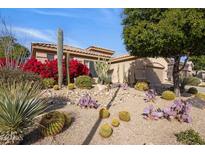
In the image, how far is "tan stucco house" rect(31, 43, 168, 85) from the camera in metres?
18.9

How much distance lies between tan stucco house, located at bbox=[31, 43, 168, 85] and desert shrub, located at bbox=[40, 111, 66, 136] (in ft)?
39.6

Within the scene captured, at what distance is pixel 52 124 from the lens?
6.74 metres

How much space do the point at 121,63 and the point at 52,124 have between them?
17153 millimetres

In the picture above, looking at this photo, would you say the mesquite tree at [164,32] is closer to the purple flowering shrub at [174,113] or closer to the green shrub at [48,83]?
the purple flowering shrub at [174,113]

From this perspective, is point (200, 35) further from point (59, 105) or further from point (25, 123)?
point (25, 123)

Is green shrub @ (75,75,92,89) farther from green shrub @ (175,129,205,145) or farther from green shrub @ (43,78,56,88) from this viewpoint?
green shrub @ (175,129,205,145)

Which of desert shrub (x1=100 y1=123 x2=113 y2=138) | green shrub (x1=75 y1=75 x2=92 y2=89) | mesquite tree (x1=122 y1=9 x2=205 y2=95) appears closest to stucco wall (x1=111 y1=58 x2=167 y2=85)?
green shrub (x1=75 y1=75 x2=92 y2=89)

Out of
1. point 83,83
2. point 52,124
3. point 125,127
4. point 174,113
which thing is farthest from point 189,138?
point 83,83

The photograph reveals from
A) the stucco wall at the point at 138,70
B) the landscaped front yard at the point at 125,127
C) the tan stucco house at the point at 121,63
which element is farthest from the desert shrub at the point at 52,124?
the stucco wall at the point at 138,70

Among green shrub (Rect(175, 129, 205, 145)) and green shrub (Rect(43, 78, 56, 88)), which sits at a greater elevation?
green shrub (Rect(43, 78, 56, 88))

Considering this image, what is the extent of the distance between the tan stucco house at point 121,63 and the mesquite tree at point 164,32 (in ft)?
22.2

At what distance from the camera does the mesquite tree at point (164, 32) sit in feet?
34.2

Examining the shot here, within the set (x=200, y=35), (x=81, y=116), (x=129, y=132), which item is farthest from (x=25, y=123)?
(x=200, y=35)

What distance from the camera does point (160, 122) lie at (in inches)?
320
